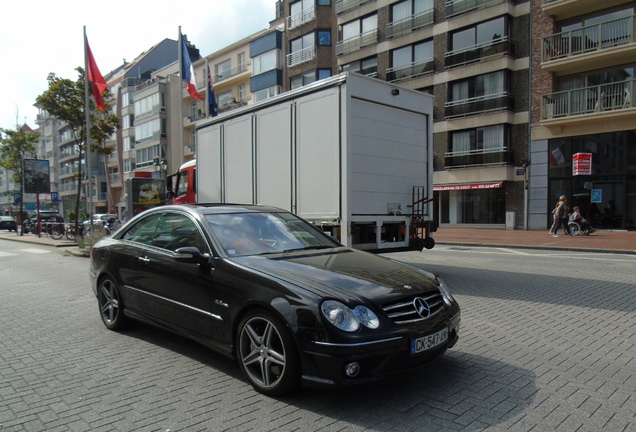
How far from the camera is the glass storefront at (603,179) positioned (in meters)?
21.6

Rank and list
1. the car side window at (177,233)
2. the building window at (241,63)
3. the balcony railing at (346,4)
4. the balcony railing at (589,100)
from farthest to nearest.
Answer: the building window at (241,63)
the balcony railing at (346,4)
the balcony railing at (589,100)
the car side window at (177,233)

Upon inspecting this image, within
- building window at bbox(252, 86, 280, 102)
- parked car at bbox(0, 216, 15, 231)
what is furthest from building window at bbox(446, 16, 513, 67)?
parked car at bbox(0, 216, 15, 231)

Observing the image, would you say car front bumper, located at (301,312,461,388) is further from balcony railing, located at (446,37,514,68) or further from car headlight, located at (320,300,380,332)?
balcony railing, located at (446,37,514,68)

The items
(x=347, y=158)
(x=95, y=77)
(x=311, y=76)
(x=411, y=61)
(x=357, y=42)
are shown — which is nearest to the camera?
(x=347, y=158)

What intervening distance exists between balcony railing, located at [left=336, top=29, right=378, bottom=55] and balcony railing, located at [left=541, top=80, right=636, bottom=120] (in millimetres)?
12879

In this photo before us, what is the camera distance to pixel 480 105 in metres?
26.6

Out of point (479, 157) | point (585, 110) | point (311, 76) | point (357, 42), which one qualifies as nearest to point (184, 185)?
point (479, 157)

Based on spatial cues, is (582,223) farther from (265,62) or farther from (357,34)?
(265,62)

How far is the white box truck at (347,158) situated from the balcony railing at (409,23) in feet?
73.3

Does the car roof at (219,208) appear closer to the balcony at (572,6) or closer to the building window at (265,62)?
the balcony at (572,6)

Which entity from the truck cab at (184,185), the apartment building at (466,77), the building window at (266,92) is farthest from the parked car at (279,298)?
the building window at (266,92)

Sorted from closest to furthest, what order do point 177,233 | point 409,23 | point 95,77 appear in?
point 177,233, point 95,77, point 409,23

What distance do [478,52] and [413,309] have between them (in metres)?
26.7

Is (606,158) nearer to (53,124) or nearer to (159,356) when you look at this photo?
(159,356)
